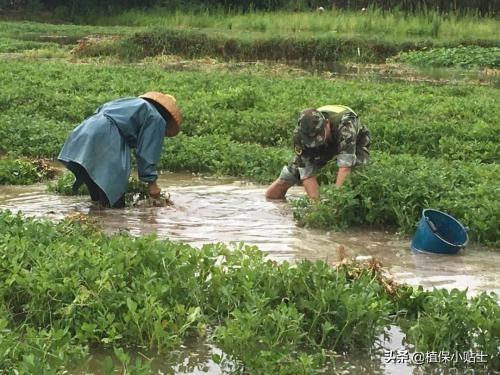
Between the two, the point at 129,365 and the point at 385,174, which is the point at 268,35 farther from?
the point at 129,365

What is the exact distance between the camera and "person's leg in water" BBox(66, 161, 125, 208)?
7875mm

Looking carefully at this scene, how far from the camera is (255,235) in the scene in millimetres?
7137

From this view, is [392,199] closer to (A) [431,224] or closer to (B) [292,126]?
(A) [431,224]

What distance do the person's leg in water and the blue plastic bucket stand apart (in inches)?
117

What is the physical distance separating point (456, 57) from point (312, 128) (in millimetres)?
19130

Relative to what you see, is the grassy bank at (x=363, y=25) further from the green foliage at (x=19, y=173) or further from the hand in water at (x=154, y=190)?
the hand in water at (x=154, y=190)

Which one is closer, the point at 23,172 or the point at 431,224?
the point at 431,224

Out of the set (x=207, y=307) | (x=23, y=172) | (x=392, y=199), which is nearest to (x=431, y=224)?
(x=392, y=199)

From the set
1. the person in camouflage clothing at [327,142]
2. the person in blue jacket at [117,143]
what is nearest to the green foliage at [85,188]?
the person in blue jacket at [117,143]

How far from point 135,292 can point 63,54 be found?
23.0 meters

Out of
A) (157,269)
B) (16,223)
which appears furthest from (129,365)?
(16,223)

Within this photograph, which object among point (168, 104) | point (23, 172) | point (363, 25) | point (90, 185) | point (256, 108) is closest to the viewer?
point (168, 104)

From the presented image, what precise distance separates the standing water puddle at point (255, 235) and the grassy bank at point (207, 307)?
168 mm

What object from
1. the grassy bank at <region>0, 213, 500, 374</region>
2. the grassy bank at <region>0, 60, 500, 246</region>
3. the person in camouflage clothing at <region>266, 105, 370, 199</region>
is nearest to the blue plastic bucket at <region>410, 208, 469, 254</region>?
the grassy bank at <region>0, 60, 500, 246</region>
